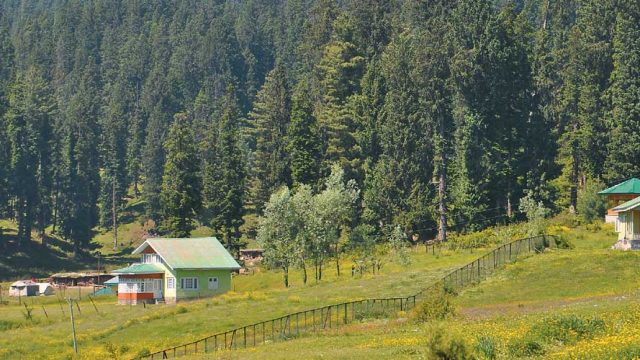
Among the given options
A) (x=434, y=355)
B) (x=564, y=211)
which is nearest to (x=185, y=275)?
(x=564, y=211)

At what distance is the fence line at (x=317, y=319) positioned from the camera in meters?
55.0

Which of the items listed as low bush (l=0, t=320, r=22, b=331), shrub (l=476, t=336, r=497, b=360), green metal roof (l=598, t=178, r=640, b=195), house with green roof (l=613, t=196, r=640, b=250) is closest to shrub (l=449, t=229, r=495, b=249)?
green metal roof (l=598, t=178, r=640, b=195)

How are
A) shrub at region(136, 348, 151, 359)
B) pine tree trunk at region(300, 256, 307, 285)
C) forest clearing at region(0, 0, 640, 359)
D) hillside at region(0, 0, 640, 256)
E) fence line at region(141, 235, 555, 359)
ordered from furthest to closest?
hillside at region(0, 0, 640, 256), pine tree trunk at region(300, 256, 307, 285), forest clearing at region(0, 0, 640, 359), fence line at region(141, 235, 555, 359), shrub at region(136, 348, 151, 359)

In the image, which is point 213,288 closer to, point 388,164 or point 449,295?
point 388,164

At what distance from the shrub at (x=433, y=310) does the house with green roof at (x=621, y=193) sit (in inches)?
1579

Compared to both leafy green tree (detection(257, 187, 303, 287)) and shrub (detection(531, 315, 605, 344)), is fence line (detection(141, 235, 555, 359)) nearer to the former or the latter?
shrub (detection(531, 315, 605, 344))

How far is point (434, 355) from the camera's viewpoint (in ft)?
90.3

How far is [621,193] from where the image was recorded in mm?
90750

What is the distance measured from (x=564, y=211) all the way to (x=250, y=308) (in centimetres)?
4772

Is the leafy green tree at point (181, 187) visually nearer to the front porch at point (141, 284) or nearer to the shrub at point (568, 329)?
the front porch at point (141, 284)

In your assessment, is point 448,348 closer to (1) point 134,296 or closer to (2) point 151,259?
(1) point 134,296

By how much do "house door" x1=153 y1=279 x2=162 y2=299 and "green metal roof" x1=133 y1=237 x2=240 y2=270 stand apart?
215 centimetres

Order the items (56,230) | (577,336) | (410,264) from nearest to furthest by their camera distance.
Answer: (577,336), (410,264), (56,230)

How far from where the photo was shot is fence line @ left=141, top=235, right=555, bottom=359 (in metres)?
55.0
